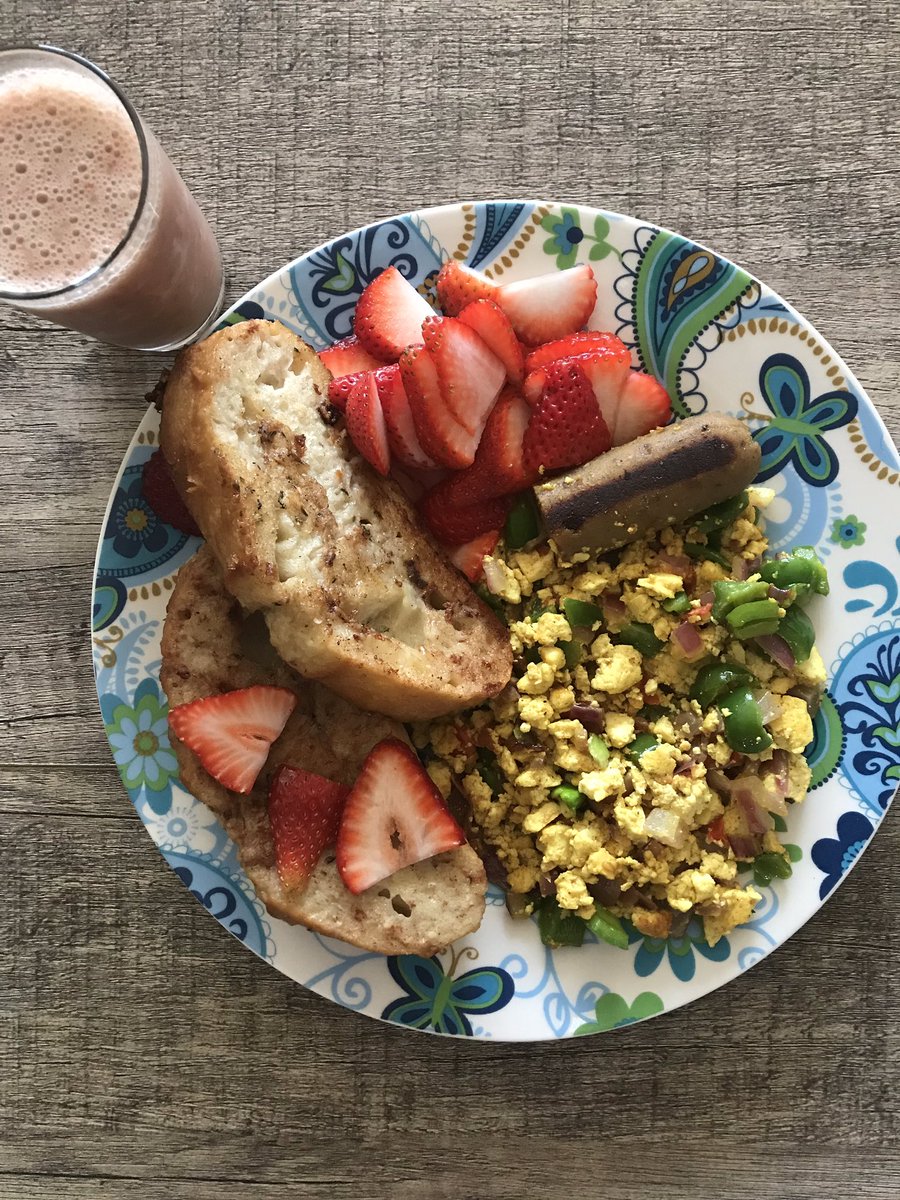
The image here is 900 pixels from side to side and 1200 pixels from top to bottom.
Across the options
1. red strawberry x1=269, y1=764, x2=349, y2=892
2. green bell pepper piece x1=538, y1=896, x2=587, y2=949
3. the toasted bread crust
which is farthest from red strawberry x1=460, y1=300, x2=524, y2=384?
green bell pepper piece x1=538, y1=896, x2=587, y2=949

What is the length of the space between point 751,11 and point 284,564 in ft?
6.09

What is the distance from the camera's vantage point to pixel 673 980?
208 centimetres

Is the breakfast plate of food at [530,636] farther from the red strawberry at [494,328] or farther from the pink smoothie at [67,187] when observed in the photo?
the pink smoothie at [67,187]

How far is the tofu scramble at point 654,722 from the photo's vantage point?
201cm

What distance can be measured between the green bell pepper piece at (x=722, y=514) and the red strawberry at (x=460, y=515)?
441 millimetres

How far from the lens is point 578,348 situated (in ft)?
6.68

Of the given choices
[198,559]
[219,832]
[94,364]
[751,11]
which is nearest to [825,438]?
[751,11]

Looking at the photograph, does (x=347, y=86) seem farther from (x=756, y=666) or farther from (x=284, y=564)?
(x=756, y=666)

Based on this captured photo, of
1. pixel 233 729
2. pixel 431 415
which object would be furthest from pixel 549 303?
pixel 233 729

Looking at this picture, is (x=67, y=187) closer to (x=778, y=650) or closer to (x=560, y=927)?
(x=778, y=650)

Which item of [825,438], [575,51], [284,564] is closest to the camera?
[284,564]

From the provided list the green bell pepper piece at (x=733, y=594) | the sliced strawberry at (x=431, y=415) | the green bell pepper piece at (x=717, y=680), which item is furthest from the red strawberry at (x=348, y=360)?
the green bell pepper piece at (x=717, y=680)

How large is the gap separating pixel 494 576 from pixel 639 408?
19.6 inches

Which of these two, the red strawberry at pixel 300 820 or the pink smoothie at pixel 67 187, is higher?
the pink smoothie at pixel 67 187
